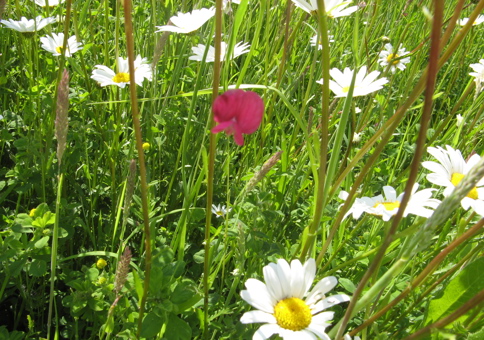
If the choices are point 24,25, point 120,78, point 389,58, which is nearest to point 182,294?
point 120,78

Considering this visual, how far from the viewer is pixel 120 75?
1.47 meters

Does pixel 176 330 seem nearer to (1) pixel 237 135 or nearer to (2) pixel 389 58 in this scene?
(1) pixel 237 135

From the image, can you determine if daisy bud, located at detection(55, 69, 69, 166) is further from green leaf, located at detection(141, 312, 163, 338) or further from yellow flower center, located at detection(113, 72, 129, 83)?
yellow flower center, located at detection(113, 72, 129, 83)

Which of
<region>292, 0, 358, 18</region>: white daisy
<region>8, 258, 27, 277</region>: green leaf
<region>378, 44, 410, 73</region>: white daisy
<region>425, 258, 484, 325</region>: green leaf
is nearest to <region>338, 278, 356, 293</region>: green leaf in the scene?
<region>425, 258, 484, 325</region>: green leaf

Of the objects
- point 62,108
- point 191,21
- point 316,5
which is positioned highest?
point 191,21

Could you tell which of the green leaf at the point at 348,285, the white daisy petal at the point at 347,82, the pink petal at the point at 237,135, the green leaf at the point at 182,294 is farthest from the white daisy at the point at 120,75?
the pink petal at the point at 237,135

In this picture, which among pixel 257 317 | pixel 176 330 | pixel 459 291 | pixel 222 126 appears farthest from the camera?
pixel 459 291

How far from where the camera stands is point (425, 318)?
960 millimetres

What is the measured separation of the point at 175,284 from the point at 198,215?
0.98ft

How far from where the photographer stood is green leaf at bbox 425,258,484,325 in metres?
0.91

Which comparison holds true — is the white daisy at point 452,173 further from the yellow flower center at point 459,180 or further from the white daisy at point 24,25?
the white daisy at point 24,25

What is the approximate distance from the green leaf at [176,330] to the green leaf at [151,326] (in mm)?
18

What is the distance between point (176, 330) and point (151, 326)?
5 centimetres

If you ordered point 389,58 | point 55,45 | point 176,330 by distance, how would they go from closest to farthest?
point 176,330
point 55,45
point 389,58
